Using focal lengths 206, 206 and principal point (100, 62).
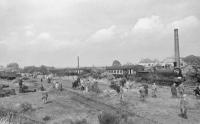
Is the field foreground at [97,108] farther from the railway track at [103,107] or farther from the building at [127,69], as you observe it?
the building at [127,69]

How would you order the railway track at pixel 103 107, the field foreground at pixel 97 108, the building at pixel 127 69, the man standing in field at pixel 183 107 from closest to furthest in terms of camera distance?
the railway track at pixel 103 107 → the field foreground at pixel 97 108 → the man standing in field at pixel 183 107 → the building at pixel 127 69

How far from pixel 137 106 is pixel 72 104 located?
6837 millimetres

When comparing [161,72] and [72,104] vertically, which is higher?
[161,72]

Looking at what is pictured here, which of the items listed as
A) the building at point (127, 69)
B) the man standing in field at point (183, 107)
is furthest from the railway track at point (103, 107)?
the building at point (127, 69)

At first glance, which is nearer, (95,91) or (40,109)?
(40,109)

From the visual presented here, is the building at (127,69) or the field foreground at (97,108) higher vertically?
the building at (127,69)

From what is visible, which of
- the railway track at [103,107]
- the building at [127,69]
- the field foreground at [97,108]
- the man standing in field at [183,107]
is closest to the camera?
the railway track at [103,107]

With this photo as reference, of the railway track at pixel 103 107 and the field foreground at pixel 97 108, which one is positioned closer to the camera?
the railway track at pixel 103 107

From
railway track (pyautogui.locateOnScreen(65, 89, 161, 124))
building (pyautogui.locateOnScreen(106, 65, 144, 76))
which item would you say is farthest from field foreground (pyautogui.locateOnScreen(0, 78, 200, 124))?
building (pyautogui.locateOnScreen(106, 65, 144, 76))

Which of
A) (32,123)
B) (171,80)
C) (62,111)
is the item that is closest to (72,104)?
(62,111)

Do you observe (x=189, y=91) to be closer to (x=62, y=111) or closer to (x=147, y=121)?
(x=147, y=121)

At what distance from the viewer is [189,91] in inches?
1065

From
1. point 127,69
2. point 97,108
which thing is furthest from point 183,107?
point 127,69

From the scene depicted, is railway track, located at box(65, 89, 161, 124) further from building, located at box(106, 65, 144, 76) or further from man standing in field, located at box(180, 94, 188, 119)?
building, located at box(106, 65, 144, 76)
